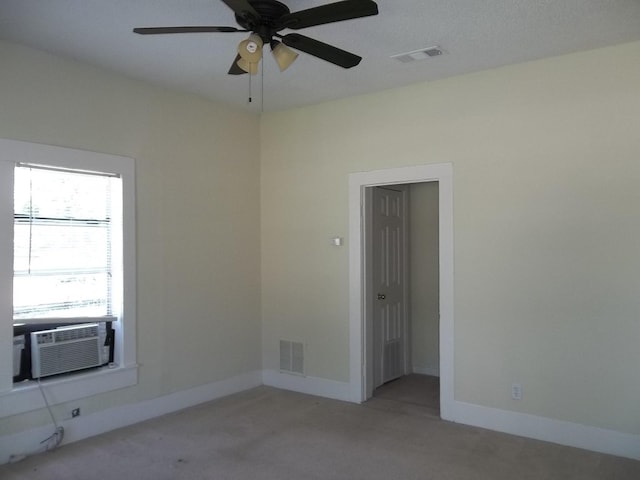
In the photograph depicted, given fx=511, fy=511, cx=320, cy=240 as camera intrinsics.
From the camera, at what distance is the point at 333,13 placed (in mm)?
Result: 2316

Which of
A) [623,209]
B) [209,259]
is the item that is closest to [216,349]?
[209,259]

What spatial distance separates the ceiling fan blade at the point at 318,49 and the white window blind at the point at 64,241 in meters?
2.16

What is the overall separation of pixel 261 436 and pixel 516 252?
240 cm

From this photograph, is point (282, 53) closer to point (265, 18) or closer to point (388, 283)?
point (265, 18)

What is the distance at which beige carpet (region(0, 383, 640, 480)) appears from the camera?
128 inches

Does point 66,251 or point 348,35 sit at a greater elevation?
point 348,35

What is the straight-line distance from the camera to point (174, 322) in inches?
178

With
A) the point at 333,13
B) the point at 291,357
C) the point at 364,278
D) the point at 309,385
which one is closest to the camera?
the point at 333,13

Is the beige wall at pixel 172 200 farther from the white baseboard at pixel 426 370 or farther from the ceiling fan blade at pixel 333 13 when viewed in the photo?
the ceiling fan blade at pixel 333 13

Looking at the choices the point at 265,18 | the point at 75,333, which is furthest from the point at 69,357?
the point at 265,18

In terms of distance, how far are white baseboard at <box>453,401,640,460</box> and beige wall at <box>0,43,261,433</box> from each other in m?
2.26

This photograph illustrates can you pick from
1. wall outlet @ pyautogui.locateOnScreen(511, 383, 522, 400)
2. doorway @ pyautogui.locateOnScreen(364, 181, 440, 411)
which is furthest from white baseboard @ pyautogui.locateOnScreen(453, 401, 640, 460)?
doorway @ pyautogui.locateOnScreen(364, 181, 440, 411)

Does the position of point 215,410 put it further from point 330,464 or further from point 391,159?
point 391,159

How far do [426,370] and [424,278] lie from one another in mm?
1017
